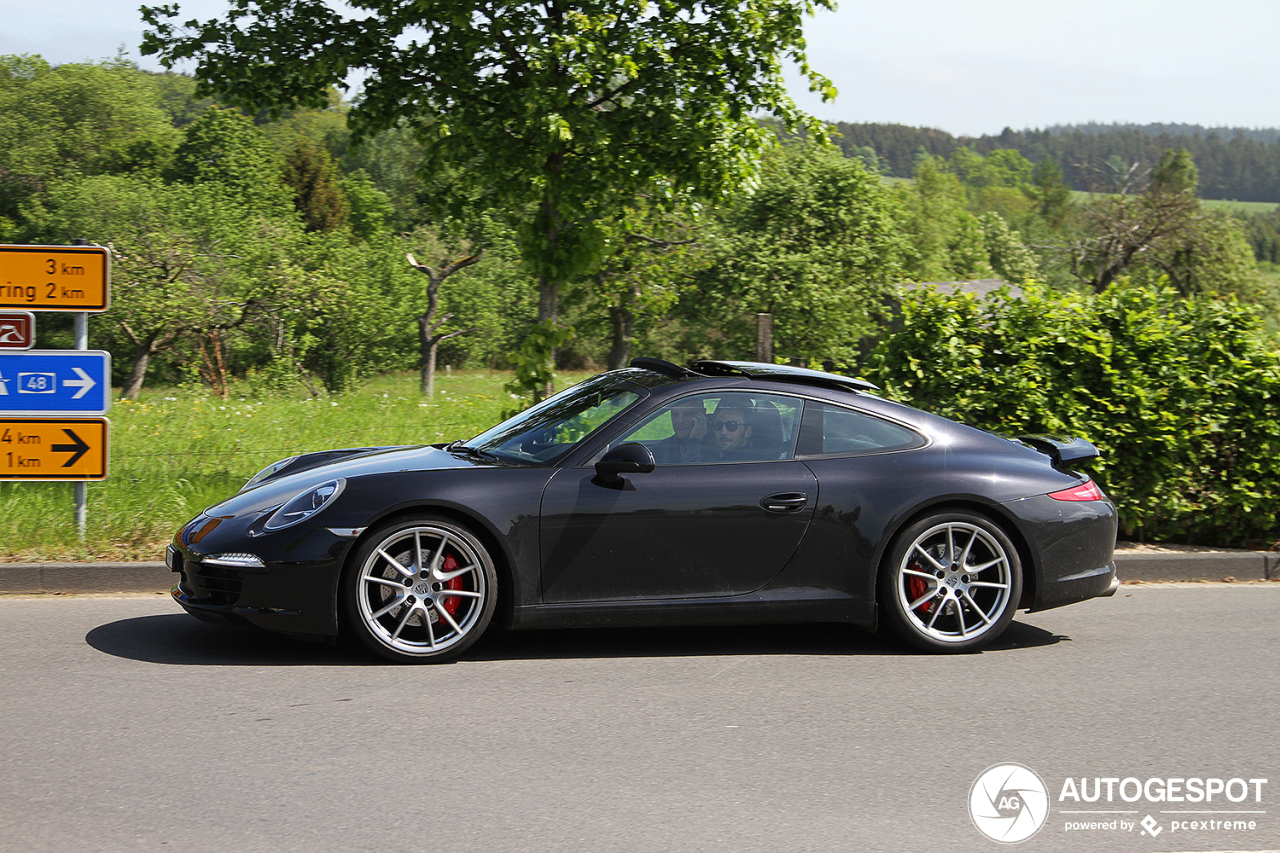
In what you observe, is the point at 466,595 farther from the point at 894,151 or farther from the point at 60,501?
the point at 894,151

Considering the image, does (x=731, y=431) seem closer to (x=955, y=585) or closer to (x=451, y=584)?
(x=955, y=585)

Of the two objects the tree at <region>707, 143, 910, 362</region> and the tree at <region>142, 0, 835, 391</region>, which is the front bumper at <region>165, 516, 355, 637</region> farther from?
the tree at <region>707, 143, 910, 362</region>

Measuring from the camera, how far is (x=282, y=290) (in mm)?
29719

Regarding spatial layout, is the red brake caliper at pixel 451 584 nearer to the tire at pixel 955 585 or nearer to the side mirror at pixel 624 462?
the side mirror at pixel 624 462

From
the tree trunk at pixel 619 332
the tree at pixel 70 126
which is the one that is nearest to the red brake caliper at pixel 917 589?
the tree trunk at pixel 619 332

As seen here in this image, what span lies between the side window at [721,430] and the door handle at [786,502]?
230 mm

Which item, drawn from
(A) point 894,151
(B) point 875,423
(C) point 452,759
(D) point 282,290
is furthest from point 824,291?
(A) point 894,151

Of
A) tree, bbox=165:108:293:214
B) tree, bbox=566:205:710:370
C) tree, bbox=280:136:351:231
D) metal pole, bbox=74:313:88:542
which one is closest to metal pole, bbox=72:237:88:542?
metal pole, bbox=74:313:88:542

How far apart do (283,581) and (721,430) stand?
221 centimetres

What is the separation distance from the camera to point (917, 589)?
5.86 m

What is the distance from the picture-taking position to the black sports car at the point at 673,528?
210 inches

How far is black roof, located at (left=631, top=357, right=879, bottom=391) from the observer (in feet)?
20.2

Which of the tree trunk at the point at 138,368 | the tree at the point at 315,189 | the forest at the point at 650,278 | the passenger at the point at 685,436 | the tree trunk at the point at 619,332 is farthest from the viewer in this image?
the tree at the point at 315,189

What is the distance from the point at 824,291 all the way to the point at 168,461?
23.5 meters
